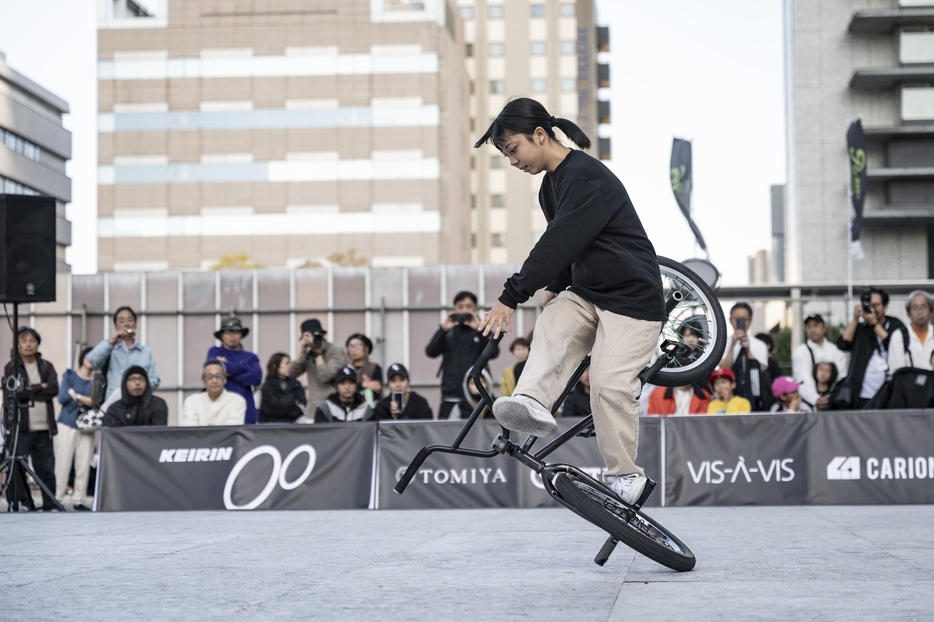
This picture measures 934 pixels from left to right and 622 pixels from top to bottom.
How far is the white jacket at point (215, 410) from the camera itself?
11.3 metres

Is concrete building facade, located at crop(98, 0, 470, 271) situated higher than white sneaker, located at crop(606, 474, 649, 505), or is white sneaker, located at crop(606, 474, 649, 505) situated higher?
concrete building facade, located at crop(98, 0, 470, 271)

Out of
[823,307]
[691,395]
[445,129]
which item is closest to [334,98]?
[445,129]

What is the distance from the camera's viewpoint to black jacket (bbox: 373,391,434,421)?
11.5 metres

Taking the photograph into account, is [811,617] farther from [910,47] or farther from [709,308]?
[910,47]

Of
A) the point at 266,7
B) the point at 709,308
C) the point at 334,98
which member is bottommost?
the point at 709,308

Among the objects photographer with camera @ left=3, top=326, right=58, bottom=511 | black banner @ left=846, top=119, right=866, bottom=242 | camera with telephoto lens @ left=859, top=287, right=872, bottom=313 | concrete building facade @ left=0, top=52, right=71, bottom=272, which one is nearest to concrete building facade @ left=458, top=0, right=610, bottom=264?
concrete building facade @ left=0, top=52, right=71, bottom=272

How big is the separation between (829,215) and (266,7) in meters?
42.1

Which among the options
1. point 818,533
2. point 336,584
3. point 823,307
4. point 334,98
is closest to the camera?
point 336,584

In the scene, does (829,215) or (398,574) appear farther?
(829,215)

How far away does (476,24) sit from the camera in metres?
101

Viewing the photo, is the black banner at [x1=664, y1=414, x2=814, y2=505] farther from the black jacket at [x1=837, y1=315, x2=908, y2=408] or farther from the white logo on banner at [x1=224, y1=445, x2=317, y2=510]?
the white logo on banner at [x1=224, y1=445, x2=317, y2=510]

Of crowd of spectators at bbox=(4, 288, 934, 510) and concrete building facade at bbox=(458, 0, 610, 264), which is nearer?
crowd of spectators at bbox=(4, 288, 934, 510)

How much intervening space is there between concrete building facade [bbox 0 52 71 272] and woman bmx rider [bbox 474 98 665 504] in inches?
3442

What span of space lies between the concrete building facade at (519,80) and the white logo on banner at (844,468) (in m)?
85.5
